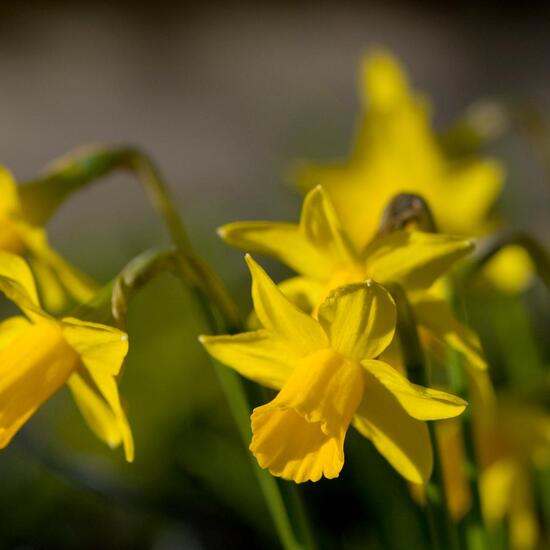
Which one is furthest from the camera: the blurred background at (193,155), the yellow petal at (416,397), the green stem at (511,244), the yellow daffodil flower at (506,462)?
the blurred background at (193,155)

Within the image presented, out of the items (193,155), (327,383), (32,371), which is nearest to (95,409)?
(32,371)

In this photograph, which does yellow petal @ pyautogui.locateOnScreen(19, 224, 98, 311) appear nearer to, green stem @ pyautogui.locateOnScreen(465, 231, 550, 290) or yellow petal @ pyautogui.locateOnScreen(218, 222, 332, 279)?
yellow petal @ pyautogui.locateOnScreen(218, 222, 332, 279)

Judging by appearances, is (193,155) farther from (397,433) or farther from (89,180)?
(397,433)

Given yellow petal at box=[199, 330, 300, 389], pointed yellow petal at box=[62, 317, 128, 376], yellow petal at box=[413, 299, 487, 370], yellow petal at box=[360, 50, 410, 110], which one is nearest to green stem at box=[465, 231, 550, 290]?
yellow petal at box=[413, 299, 487, 370]

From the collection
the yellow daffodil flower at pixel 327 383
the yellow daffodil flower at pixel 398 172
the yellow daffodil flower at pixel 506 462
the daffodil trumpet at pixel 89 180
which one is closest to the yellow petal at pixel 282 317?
the yellow daffodil flower at pixel 327 383

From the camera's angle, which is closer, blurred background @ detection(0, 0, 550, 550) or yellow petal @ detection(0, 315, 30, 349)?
yellow petal @ detection(0, 315, 30, 349)

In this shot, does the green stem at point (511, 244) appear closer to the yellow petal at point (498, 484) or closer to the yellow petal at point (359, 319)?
the yellow petal at point (359, 319)
